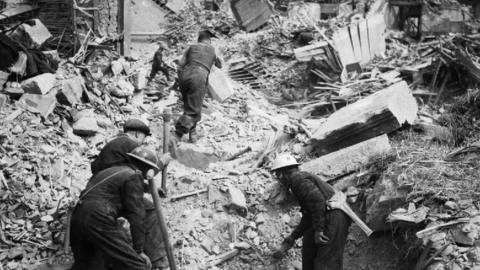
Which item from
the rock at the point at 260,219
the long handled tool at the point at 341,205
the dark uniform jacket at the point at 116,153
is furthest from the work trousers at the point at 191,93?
the long handled tool at the point at 341,205

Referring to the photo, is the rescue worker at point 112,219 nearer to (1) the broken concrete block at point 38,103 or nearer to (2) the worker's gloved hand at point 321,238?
(2) the worker's gloved hand at point 321,238

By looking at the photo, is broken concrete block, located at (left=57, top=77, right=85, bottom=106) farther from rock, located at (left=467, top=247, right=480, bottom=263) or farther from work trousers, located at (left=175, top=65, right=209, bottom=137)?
rock, located at (left=467, top=247, right=480, bottom=263)

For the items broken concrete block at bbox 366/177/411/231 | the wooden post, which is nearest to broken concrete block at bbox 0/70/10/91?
the wooden post

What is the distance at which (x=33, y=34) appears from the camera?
386 inches

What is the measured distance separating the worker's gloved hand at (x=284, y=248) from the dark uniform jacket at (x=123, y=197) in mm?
1712

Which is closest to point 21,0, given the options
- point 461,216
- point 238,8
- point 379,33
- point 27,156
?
point 238,8

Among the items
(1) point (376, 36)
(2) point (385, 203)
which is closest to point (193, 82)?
(2) point (385, 203)

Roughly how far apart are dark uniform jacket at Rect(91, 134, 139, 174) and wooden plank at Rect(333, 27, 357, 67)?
20.8ft

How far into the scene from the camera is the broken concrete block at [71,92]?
798 cm

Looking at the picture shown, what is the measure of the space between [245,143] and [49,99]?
2949mm

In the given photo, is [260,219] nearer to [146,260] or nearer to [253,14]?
[146,260]

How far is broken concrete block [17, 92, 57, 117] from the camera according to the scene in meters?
7.51

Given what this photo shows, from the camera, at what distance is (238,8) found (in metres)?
15.1

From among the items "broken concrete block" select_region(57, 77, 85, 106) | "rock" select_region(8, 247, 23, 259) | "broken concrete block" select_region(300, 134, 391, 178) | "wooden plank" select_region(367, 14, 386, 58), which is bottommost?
"wooden plank" select_region(367, 14, 386, 58)
